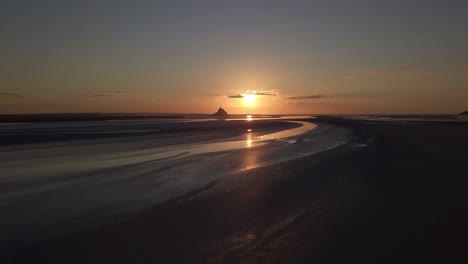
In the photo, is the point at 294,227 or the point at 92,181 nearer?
the point at 294,227

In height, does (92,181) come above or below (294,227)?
below

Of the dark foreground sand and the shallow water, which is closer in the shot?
the dark foreground sand

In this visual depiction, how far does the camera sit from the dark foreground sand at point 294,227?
5.00m

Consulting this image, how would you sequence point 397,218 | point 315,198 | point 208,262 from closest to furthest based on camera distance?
point 208,262, point 397,218, point 315,198

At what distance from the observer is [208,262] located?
15.7 feet

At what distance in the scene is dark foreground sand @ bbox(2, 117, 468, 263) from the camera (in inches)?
197

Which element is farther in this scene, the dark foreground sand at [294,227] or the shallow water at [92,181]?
the shallow water at [92,181]

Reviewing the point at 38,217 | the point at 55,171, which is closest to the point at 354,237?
the point at 38,217

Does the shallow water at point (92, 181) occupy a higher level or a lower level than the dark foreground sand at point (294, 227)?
lower

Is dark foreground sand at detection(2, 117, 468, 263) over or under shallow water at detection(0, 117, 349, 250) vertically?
over

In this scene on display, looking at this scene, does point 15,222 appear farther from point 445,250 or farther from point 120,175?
point 445,250

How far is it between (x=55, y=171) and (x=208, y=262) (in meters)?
10.1

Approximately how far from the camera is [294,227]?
6.18 metres

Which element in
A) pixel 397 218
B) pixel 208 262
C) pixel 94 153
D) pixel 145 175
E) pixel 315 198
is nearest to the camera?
pixel 208 262
